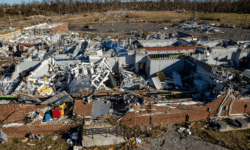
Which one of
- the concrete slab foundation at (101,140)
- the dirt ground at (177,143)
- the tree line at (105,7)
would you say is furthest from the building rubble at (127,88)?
the tree line at (105,7)

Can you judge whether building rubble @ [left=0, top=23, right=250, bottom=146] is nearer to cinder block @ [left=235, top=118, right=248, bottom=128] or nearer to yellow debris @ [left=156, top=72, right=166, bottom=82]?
yellow debris @ [left=156, top=72, right=166, bottom=82]

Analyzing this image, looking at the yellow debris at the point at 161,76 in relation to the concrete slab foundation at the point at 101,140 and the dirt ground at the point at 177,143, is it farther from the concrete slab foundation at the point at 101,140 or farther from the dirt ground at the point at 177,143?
the concrete slab foundation at the point at 101,140

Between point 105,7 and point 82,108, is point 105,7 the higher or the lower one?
the higher one

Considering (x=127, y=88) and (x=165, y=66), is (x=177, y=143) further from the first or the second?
(x=165, y=66)

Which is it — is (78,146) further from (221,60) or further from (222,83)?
(221,60)

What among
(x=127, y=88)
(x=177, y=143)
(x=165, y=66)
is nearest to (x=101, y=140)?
(x=177, y=143)

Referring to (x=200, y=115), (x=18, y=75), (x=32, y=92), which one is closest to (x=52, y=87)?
(x=32, y=92)

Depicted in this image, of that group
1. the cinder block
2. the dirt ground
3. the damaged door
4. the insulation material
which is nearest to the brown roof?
the insulation material

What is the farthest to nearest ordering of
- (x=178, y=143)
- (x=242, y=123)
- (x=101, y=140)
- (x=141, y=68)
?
(x=141, y=68) < (x=242, y=123) < (x=178, y=143) < (x=101, y=140)
